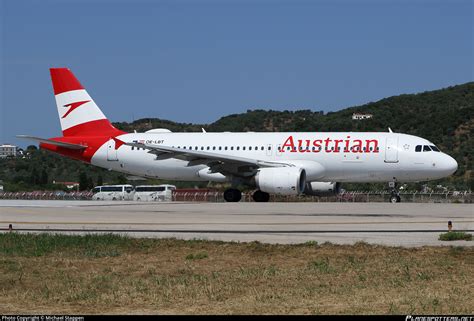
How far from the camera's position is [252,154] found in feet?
160

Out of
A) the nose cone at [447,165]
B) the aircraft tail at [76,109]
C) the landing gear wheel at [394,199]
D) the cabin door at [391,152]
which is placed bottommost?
the landing gear wheel at [394,199]

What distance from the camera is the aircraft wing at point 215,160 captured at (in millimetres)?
46156

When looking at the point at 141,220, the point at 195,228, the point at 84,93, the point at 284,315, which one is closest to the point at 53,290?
the point at 284,315

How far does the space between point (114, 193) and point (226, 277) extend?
41.5 m

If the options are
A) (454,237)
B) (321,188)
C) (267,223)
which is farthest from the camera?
(321,188)

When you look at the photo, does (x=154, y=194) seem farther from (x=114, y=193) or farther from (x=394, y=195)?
(x=394, y=195)

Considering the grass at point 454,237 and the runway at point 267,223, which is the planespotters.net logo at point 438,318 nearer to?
the runway at point 267,223

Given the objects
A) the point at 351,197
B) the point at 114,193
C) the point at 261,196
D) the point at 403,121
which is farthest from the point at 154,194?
the point at 403,121

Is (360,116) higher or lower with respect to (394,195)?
higher

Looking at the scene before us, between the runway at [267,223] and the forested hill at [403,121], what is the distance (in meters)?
38.6

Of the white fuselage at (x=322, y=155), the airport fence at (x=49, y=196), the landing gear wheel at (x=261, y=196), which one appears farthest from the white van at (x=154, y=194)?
the landing gear wheel at (x=261, y=196)

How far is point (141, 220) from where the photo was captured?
30109 mm

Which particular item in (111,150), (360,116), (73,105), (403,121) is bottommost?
(111,150)

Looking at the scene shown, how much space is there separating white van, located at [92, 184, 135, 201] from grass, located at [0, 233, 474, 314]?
113 feet
